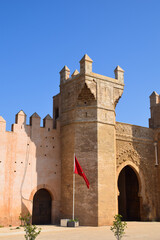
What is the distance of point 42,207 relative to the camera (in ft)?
54.6

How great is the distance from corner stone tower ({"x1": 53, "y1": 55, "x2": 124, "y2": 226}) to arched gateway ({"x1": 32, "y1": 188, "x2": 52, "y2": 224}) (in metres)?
1.08

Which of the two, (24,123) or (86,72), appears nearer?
(24,123)

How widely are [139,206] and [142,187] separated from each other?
2.26 m

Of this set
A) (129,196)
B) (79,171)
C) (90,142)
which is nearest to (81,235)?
(79,171)

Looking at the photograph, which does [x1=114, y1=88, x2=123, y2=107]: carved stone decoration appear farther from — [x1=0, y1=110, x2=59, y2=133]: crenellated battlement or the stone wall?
[x1=0, y1=110, x2=59, y2=133]: crenellated battlement

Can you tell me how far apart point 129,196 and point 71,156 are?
6.75 meters

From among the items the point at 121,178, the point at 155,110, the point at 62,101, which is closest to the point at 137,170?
the point at 121,178

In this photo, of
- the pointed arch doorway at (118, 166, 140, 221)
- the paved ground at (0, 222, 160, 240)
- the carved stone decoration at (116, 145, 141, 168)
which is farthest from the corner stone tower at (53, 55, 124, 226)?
the pointed arch doorway at (118, 166, 140, 221)

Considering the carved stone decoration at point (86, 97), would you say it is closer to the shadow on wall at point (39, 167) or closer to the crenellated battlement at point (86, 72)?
the crenellated battlement at point (86, 72)

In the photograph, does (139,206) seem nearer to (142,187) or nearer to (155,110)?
(142,187)

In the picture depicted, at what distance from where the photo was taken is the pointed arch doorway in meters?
20.3

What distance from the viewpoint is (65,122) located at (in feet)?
55.8

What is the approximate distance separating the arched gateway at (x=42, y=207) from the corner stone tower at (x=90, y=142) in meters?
1.08

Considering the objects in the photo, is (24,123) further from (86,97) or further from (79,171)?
(79,171)
